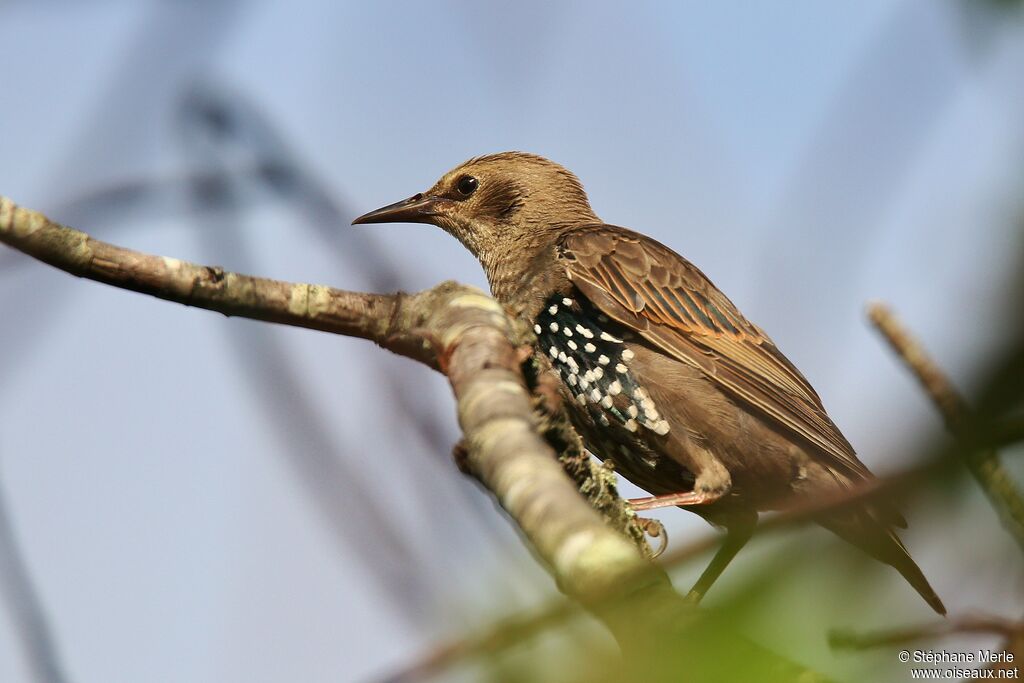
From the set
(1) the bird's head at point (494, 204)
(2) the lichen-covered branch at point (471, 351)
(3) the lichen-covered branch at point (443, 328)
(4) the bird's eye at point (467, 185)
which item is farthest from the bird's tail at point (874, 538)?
(4) the bird's eye at point (467, 185)

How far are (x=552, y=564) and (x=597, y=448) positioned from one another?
13.0 feet

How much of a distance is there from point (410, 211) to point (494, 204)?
0.57 meters

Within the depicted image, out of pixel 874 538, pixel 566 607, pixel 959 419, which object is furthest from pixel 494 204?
pixel 959 419

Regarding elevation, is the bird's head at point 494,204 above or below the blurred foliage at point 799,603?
above

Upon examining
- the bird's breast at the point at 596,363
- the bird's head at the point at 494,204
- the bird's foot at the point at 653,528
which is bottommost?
the bird's foot at the point at 653,528

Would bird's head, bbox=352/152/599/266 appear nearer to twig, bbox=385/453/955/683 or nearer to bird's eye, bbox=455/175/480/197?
bird's eye, bbox=455/175/480/197

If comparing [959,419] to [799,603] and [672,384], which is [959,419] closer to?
[799,603]

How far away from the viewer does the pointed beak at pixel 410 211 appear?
7.05 meters

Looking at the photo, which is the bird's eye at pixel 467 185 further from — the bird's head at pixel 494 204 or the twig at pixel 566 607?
the twig at pixel 566 607

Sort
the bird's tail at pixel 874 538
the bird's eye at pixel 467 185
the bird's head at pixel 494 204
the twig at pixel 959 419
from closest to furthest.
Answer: the twig at pixel 959 419 → the bird's tail at pixel 874 538 → the bird's head at pixel 494 204 → the bird's eye at pixel 467 185

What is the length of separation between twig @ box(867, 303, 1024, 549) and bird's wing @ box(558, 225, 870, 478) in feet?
8.60

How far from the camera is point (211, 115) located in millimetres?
3875

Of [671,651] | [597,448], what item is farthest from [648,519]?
[671,651]

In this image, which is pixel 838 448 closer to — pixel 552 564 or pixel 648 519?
pixel 648 519
